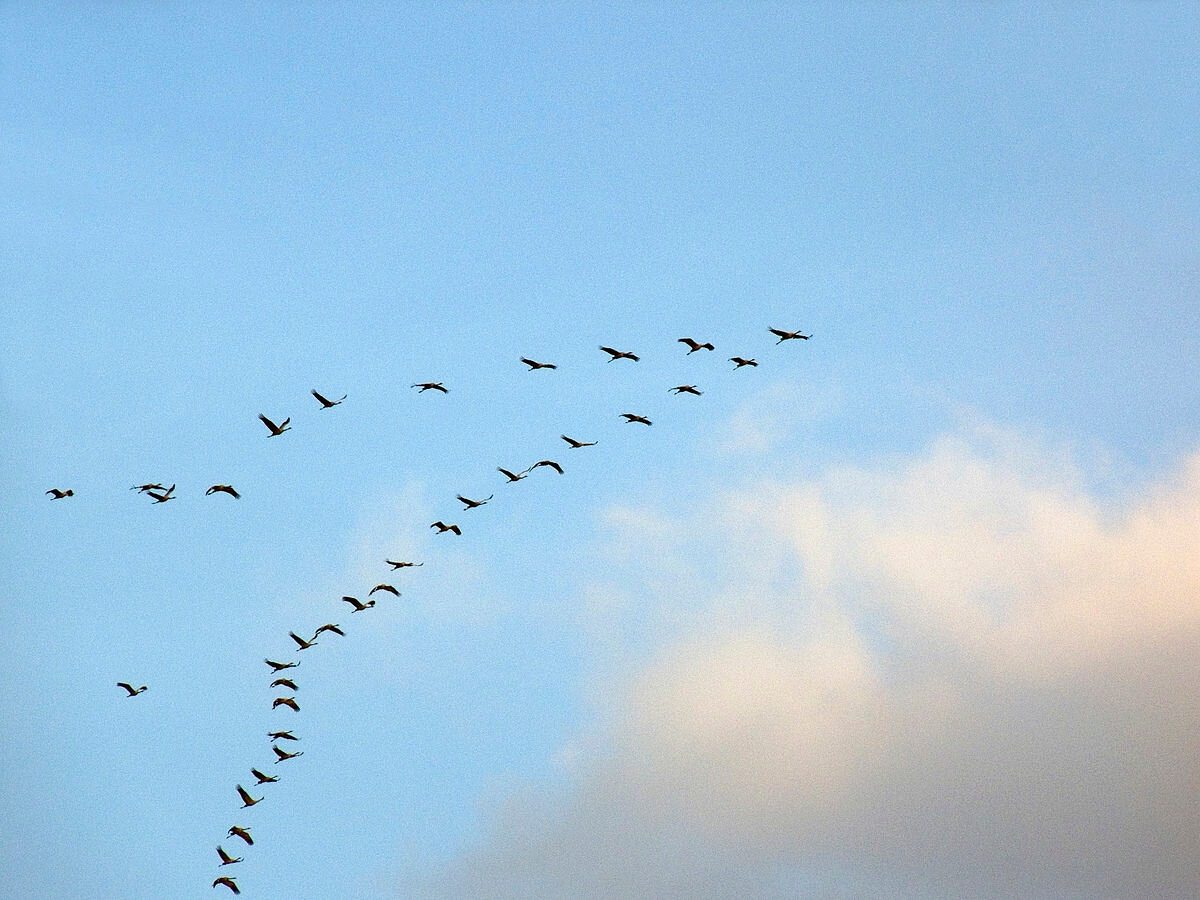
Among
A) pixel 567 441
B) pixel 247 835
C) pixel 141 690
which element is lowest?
pixel 247 835

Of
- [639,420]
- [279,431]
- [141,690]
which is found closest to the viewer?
[279,431]

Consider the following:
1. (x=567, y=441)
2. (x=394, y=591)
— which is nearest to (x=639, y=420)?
(x=567, y=441)

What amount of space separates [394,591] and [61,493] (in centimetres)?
2800

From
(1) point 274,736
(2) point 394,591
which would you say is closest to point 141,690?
(1) point 274,736

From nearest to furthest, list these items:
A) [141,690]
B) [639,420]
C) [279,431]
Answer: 1. [279,431]
2. [639,420]
3. [141,690]

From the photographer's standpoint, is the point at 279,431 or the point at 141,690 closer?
the point at 279,431

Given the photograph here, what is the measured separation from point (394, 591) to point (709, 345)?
112 feet

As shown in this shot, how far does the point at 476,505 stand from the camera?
172750 millimetres

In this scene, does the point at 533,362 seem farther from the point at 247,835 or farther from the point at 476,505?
the point at 247,835

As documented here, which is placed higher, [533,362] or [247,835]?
[533,362]

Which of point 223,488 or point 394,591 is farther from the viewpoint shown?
point 394,591

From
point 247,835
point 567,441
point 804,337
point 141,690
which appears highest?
point 804,337

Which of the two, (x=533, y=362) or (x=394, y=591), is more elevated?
(x=533, y=362)

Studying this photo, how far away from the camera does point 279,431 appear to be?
158 m
